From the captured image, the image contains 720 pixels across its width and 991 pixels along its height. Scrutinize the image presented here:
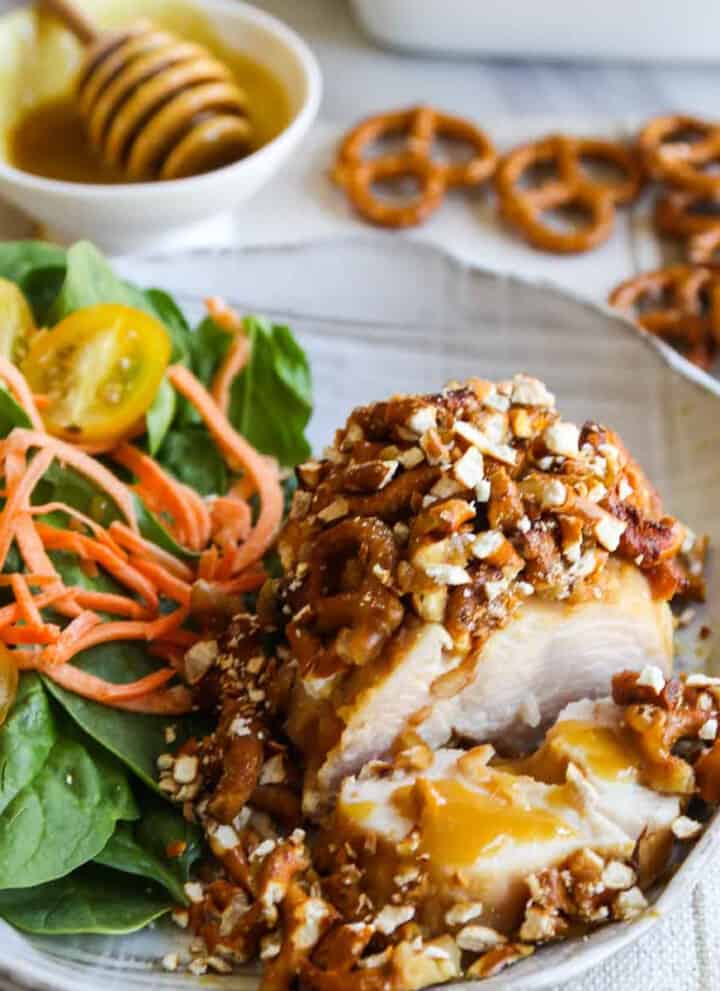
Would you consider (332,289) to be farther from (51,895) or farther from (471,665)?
(51,895)

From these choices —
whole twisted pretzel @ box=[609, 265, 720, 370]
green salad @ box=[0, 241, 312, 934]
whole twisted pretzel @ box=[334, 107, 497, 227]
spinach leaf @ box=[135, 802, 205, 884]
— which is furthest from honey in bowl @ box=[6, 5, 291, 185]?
spinach leaf @ box=[135, 802, 205, 884]

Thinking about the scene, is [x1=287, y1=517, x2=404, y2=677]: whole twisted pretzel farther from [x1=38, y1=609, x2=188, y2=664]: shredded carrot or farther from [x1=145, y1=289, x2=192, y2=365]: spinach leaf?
[x1=145, y1=289, x2=192, y2=365]: spinach leaf

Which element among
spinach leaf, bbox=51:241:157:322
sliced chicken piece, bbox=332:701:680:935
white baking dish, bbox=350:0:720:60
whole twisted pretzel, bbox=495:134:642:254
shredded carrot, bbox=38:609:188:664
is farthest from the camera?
white baking dish, bbox=350:0:720:60

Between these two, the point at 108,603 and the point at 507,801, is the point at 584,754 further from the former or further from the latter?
the point at 108,603

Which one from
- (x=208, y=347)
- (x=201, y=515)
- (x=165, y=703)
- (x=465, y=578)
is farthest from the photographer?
(x=208, y=347)

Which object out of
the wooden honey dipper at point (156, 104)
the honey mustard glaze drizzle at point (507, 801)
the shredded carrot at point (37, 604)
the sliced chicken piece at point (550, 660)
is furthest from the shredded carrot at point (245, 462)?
the wooden honey dipper at point (156, 104)

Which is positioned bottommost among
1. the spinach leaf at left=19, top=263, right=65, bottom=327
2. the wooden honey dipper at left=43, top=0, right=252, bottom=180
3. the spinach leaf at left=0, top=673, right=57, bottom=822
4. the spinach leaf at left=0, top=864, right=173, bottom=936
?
the spinach leaf at left=0, top=864, right=173, bottom=936

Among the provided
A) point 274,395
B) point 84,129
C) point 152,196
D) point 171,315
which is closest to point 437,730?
point 274,395
